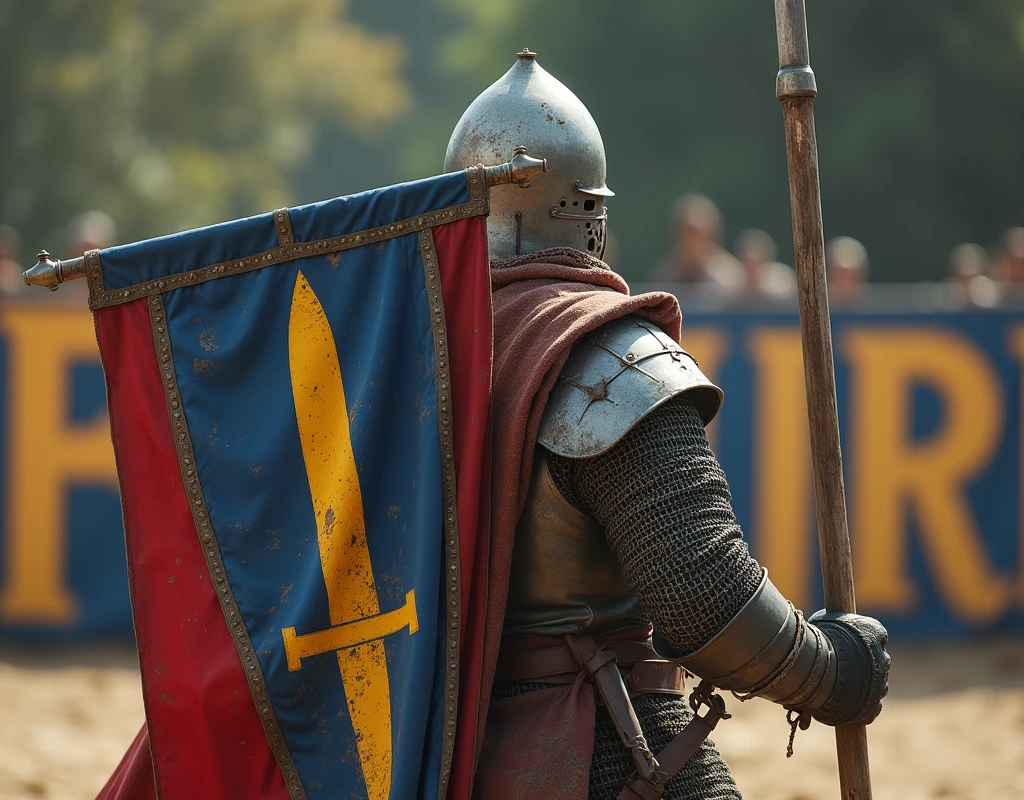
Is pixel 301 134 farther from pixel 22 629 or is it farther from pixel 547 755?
pixel 547 755

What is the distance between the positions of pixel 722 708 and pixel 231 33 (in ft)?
69.6

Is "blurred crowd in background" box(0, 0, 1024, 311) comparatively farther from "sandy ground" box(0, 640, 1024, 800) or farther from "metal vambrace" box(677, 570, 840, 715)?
"metal vambrace" box(677, 570, 840, 715)

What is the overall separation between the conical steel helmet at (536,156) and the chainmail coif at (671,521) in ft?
1.52

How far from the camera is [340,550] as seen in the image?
222 centimetres

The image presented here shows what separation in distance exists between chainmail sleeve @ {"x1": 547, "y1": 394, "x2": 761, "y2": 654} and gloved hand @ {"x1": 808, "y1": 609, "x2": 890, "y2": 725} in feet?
0.85

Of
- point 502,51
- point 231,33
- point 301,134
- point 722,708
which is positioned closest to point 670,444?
point 722,708

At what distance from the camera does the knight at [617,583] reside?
2193 millimetres

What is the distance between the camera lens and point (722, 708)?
2.36 metres

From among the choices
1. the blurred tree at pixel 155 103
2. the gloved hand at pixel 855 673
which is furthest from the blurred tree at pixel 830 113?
the gloved hand at pixel 855 673

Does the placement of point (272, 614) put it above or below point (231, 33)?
below

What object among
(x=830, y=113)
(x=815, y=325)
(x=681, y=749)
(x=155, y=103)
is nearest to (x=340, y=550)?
(x=681, y=749)

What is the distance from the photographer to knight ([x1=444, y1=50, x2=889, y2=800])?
7.20 ft

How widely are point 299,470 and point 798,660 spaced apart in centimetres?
83

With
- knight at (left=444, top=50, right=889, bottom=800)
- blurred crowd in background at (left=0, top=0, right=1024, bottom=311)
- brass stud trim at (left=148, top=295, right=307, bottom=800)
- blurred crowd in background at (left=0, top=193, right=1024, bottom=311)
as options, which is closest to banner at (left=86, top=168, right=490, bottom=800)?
brass stud trim at (left=148, top=295, right=307, bottom=800)
